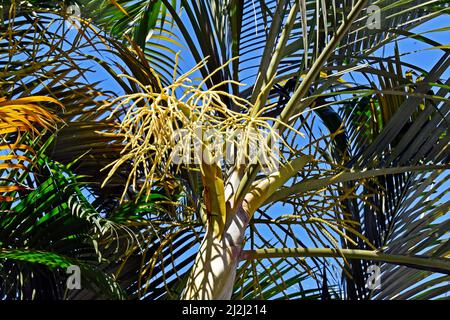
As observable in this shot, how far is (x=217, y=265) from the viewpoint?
155 cm

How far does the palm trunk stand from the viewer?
1526mm

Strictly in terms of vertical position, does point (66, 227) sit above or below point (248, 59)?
below

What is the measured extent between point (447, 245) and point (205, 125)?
777mm

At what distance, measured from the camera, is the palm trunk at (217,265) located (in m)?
1.53

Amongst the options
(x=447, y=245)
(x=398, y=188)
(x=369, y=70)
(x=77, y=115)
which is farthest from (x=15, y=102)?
(x=398, y=188)

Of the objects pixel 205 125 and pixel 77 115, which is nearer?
pixel 205 125

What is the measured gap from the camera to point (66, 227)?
1731mm

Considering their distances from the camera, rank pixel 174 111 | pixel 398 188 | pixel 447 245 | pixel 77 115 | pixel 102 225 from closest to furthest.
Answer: pixel 174 111
pixel 102 225
pixel 447 245
pixel 77 115
pixel 398 188

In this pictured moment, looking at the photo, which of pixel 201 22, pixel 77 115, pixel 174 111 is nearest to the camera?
pixel 174 111

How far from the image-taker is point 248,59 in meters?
2.37
